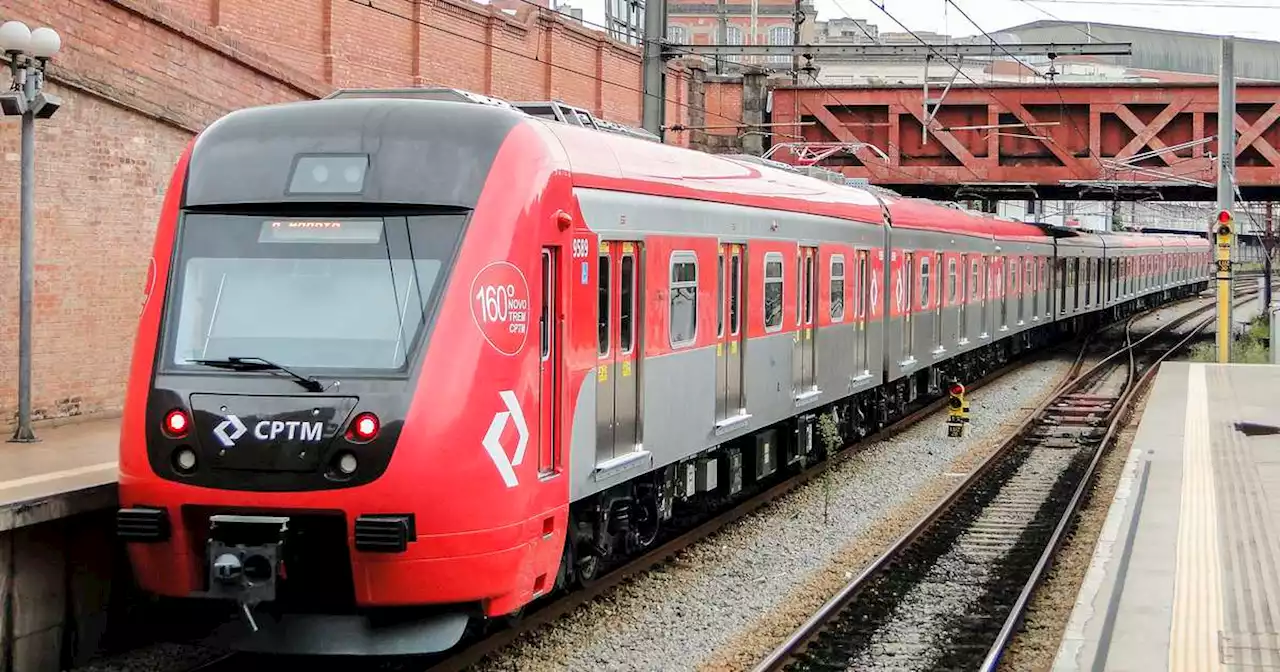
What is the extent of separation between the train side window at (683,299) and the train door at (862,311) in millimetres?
6675

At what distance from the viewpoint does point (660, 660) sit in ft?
30.4

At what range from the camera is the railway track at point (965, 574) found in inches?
376

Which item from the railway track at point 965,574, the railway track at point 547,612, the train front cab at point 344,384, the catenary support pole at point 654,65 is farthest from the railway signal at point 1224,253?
the train front cab at point 344,384

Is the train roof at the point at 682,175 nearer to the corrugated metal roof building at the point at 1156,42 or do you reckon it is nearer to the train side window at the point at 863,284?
the train side window at the point at 863,284

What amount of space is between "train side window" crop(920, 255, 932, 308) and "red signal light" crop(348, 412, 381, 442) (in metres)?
15.8

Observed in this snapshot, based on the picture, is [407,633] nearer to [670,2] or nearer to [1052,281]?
[1052,281]

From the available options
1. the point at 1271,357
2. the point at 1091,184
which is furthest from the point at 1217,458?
the point at 1091,184

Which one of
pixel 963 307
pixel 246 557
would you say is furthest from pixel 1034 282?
pixel 246 557

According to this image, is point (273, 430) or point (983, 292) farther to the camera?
point (983, 292)

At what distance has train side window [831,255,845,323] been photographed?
655 inches

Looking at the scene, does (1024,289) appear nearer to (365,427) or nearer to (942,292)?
(942,292)

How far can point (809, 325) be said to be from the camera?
15680 mm

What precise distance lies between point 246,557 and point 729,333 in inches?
234

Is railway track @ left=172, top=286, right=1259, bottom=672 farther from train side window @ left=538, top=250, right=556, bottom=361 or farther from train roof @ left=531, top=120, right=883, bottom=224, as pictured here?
train roof @ left=531, top=120, right=883, bottom=224
